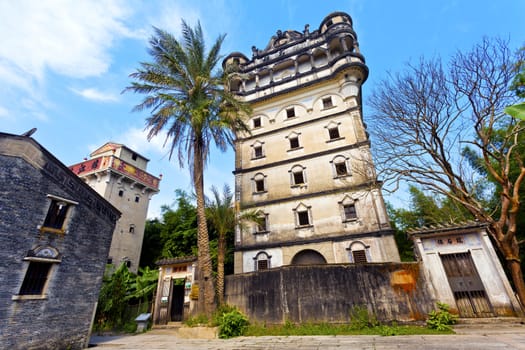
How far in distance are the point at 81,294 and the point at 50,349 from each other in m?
1.90

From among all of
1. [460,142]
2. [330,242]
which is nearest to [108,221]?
[330,242]

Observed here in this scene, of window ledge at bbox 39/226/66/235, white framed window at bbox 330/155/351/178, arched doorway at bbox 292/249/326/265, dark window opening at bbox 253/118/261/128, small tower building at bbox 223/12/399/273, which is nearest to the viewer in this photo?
window ledge at bbox 39/226/66/235

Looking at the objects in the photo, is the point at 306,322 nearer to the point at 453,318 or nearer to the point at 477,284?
the point at 453,318

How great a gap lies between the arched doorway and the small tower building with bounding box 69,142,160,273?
16.0 m

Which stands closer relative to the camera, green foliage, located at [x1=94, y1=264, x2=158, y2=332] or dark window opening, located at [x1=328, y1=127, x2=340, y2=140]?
green foliage, located at [x1=94, y1=264, x2=158, y2=332]

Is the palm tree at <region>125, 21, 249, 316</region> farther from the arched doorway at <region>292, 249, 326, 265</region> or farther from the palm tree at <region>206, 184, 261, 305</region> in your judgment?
the arched doorway at <region>292, 249, 326, 265</region>

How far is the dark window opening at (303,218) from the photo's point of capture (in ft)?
53.1

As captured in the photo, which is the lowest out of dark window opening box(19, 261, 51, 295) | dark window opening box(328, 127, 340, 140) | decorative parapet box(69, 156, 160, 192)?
dark window opening box(19, 261, 51, 295)

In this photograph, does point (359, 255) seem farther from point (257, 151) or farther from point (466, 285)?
point (257, 151)

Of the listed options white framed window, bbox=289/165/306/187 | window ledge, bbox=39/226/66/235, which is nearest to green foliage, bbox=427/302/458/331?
white framed window, bbox=289/165/306/187

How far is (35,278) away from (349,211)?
51.3 feet

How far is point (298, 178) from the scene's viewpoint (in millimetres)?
17797

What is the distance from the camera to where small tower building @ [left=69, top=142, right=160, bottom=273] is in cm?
2216

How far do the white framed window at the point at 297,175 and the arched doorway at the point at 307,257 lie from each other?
4774 millimetres
